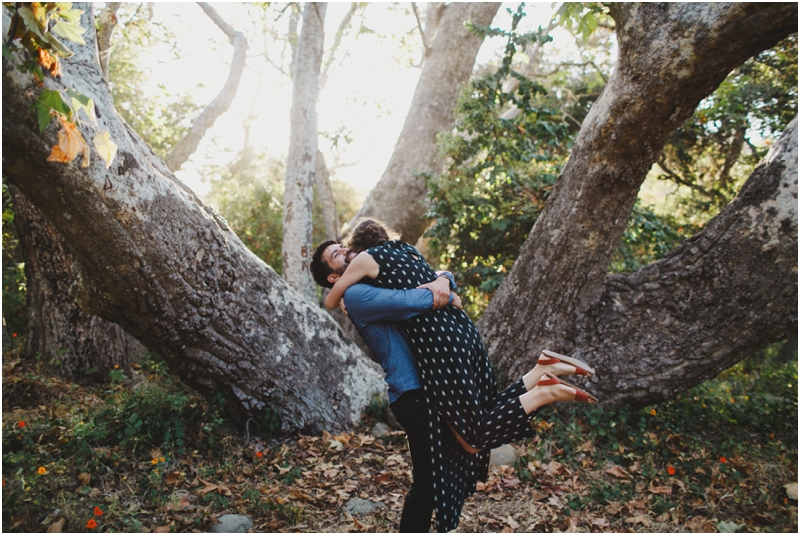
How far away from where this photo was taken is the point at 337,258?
129 inches

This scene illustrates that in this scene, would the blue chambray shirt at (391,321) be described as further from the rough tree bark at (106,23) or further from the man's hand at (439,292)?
the rough tree bark at (106,23)

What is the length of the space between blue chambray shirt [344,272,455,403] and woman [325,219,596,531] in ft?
0.26

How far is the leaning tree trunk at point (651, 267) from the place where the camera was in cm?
395

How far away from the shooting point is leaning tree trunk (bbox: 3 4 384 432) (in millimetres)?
3111

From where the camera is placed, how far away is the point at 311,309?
196 inches

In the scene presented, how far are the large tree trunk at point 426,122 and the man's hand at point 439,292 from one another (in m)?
5.23

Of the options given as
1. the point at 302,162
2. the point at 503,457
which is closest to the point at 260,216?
the point at 302,162

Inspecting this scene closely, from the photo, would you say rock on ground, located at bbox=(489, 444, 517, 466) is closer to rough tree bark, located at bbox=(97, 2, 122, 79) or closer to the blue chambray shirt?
the blue chambray shirt

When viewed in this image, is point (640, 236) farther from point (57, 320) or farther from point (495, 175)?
point (57, 320)

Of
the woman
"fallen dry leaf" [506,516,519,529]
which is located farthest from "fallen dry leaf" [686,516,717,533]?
the woman

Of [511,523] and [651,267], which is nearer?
[511,523]

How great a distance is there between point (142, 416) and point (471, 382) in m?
2.74

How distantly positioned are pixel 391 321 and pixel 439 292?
1.06ft

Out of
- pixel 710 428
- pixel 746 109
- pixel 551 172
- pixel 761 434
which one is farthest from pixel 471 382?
pixel 746 109
